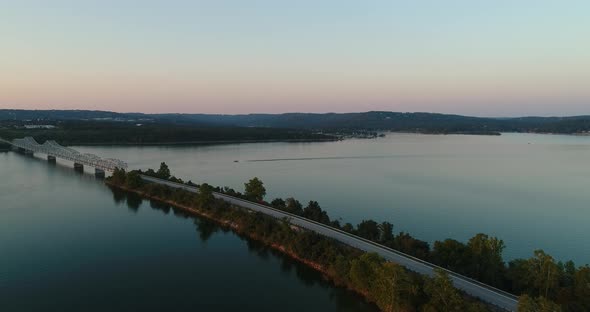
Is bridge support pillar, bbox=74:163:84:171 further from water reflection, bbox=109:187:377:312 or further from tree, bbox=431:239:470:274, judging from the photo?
tree, bbox=431:239:470:274

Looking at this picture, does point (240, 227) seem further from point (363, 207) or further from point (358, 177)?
point (358, 177)

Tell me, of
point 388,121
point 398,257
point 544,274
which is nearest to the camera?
point 544,274

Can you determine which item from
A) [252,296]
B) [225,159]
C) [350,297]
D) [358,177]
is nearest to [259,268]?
[252,296]

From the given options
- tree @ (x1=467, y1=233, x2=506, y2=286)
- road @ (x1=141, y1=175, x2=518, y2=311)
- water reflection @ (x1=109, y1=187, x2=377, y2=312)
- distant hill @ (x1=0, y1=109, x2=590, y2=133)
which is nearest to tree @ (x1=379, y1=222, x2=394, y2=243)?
road @ (x1=141, y1=175, x2=518, y2=311)

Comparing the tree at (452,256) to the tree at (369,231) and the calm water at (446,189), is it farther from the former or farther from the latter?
the calm water at (446,189)

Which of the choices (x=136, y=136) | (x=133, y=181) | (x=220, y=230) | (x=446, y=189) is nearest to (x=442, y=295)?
(x=220, y=230)

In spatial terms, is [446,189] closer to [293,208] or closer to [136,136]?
[293,208]
